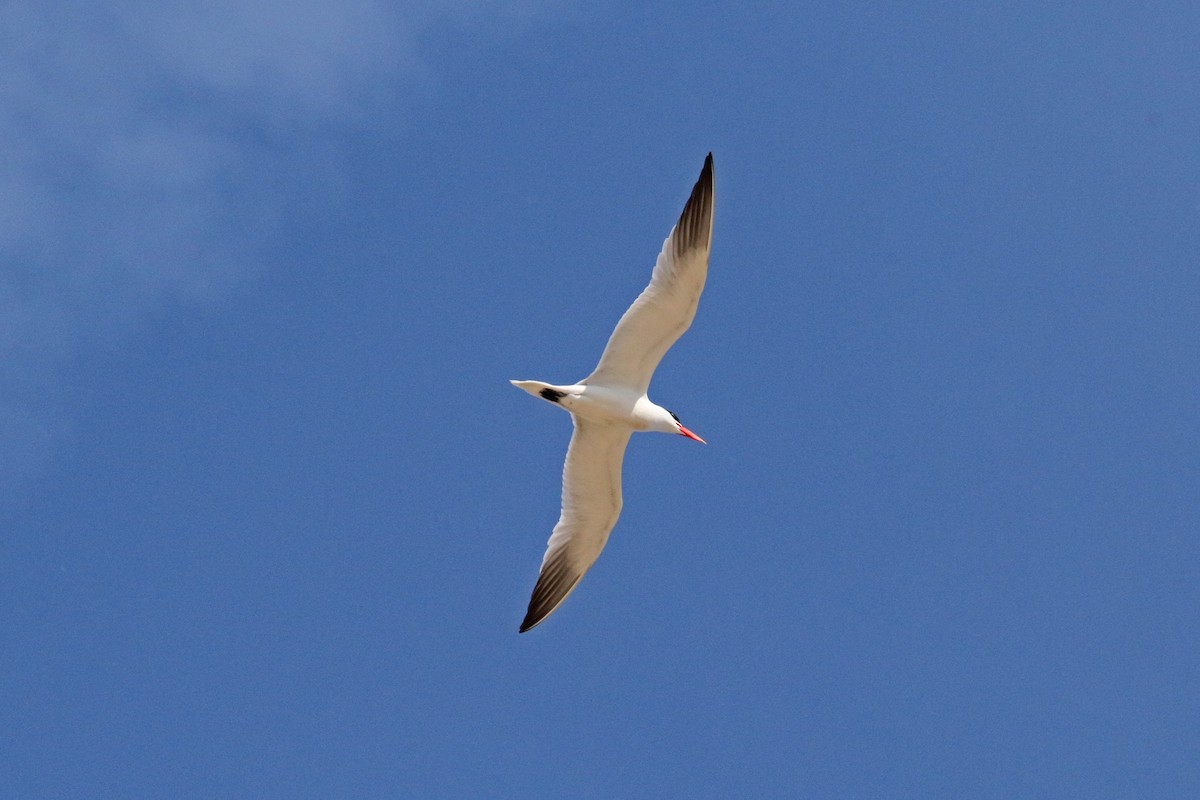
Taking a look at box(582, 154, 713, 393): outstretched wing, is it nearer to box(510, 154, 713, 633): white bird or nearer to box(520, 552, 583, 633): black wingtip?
box(510, 154, 713, 633): white bird

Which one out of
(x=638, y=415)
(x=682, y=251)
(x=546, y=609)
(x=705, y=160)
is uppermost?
(x=705, y=160)

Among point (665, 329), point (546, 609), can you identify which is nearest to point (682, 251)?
point (665, 329)

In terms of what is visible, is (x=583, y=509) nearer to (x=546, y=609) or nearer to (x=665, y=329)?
(x=546, y=609)

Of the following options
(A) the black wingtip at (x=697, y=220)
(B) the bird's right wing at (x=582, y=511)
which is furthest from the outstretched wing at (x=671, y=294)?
(B) the bird's right wing at (x=582, y=511)

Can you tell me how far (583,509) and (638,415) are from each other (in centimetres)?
191

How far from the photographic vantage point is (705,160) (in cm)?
1742

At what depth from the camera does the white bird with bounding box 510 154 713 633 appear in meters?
16.9

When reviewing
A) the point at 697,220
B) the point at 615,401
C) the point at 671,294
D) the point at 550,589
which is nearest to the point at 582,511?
the point at 550,589

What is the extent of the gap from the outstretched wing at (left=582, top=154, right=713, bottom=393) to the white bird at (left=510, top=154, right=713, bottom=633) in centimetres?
1

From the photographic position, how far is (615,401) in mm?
17719

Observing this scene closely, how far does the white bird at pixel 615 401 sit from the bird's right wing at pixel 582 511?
0.01 meters

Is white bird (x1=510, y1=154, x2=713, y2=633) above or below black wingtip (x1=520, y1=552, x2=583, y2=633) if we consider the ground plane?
above

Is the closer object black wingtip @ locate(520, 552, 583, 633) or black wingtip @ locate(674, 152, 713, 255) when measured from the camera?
black wingtip @ locate(674, 152, 713, 255)

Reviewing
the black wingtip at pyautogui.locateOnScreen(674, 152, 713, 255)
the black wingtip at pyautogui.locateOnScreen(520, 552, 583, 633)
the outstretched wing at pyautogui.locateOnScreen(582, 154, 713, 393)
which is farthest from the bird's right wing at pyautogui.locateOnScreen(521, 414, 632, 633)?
the black wingtip at pyautogui.locateOnScreen(674, 152, 713, 255)
